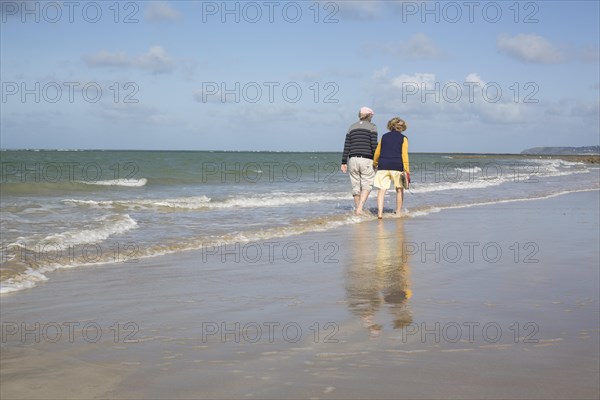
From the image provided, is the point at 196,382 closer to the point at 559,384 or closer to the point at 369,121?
the point at 559,384

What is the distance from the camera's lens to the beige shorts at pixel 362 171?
11.0 metres

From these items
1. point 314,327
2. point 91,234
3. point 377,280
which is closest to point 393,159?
point 91,234

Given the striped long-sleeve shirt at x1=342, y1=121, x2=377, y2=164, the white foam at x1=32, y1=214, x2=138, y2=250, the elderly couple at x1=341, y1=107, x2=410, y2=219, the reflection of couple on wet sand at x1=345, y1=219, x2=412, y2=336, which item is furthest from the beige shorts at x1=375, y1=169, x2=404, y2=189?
the white foam at x1=32, y1=214, x2=138, y2=250

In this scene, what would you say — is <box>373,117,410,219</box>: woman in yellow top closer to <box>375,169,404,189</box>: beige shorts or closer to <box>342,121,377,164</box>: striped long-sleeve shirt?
<box>375,169,404,189</box>: beige shorts

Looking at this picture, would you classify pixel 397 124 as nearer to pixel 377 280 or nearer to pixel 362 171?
pixel 362 171

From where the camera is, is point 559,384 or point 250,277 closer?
point 559,384

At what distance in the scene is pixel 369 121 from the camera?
11.0 m

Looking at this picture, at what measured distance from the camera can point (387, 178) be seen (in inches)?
435

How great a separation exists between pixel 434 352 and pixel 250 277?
2449mm

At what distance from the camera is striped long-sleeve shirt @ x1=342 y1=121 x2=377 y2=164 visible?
35.9ft

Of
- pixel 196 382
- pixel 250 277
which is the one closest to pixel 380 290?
pixel 250 277

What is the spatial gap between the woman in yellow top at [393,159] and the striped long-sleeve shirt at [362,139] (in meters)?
0.14

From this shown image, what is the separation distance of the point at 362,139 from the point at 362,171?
0.55 meters

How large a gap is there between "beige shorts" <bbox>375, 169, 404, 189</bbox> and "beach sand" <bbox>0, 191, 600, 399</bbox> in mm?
4236
